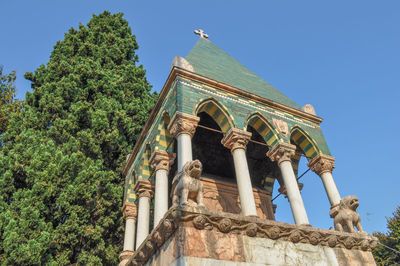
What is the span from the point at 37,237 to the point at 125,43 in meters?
11.6

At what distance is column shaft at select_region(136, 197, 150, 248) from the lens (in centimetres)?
880

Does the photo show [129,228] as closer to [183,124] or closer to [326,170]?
[183,124]

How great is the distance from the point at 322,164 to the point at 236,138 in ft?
9.59

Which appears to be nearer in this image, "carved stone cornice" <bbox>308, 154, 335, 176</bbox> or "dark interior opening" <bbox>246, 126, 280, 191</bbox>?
"carved stone cornice" <bbox>308, 154, 335, 176</bbox>

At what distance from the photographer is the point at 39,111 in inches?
→ 474

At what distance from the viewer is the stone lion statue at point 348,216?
759 centimetres

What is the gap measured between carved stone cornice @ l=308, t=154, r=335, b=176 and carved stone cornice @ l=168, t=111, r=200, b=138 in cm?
390

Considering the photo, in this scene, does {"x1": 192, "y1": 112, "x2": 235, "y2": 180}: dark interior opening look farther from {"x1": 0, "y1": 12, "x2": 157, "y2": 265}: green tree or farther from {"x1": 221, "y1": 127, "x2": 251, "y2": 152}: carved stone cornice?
{"x1": 221, "y1": 127, "x2": 251, "y2": 152}: carved stone cornice

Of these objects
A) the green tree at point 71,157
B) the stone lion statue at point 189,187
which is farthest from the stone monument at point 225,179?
the green tree at point 71,157

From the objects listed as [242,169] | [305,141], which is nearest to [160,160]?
[242,169]

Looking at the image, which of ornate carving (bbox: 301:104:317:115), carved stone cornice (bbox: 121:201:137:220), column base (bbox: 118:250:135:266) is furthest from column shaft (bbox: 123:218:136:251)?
ornate carving (bbox: 301:104:317:115)

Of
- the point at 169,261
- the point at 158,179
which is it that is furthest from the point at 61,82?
the point at 169,261

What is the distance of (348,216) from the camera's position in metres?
7.61

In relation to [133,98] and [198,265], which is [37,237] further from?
[133,98]
